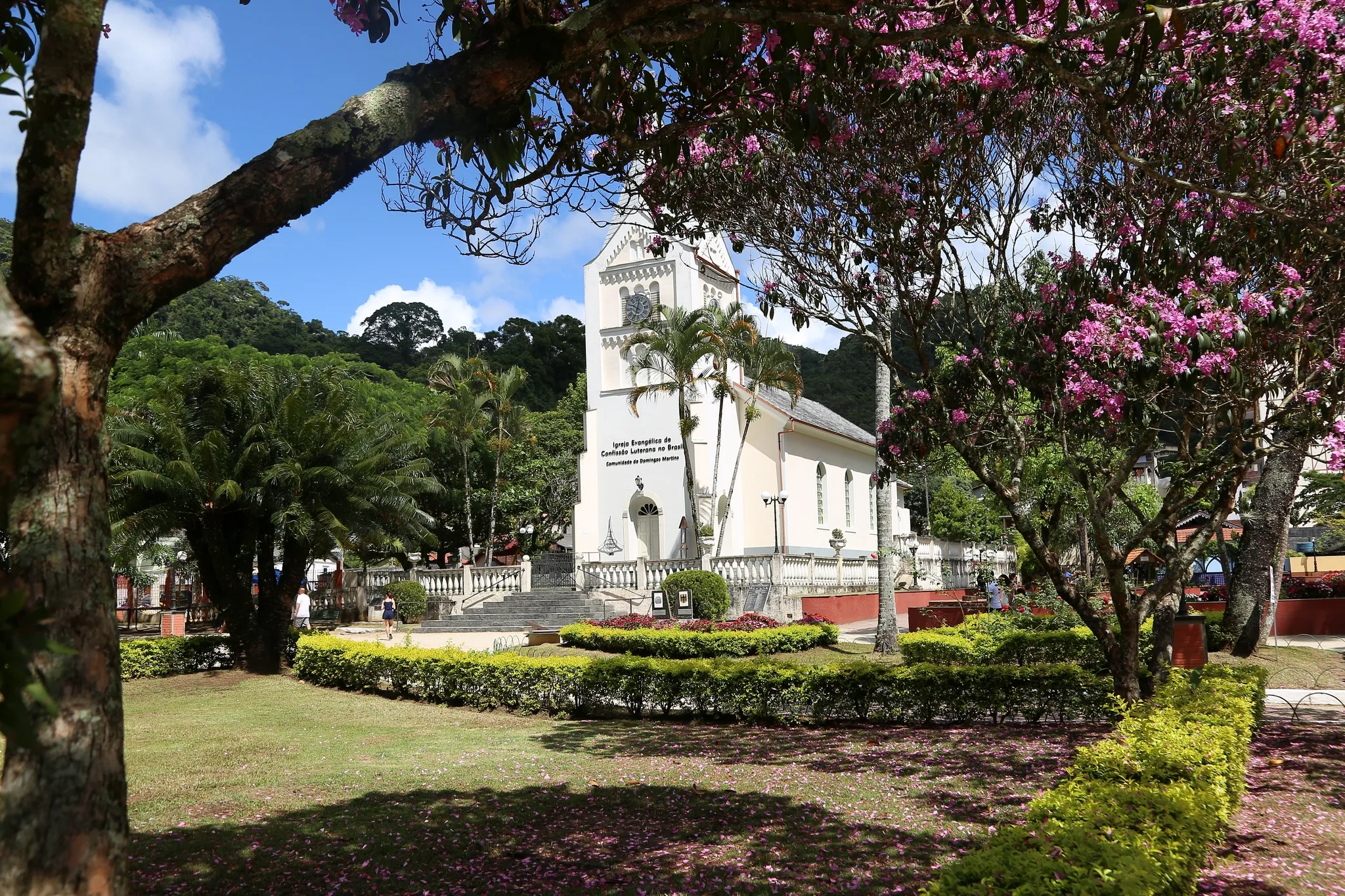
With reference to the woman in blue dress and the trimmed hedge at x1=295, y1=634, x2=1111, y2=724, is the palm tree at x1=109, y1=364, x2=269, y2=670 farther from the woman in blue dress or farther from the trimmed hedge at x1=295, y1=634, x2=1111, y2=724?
the woman in blue dress

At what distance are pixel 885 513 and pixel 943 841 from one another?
1480 centimetres

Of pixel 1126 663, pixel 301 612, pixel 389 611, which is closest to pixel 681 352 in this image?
pixel 389 611

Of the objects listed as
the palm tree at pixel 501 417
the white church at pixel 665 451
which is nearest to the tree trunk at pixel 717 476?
the white church at pixel 665 451

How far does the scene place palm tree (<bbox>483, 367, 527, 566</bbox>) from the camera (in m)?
41.0

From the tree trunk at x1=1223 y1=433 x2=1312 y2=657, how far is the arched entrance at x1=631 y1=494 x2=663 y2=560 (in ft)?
70.8

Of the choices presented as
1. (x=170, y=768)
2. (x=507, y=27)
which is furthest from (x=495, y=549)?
(x=507, y=27)

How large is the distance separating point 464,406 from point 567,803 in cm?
3335

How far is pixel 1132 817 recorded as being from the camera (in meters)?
5.07

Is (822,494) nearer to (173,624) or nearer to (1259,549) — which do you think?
(173,624)

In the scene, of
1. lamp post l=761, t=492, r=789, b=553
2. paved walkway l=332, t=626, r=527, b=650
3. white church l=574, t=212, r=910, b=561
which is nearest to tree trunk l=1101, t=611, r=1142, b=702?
paved walkway l=332, t=626, r=527, b=650

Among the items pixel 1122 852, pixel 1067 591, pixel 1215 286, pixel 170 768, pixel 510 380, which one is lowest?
pixel 170 768

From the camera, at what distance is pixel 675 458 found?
3550 centimetres

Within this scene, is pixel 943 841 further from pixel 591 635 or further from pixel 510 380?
pixel 510 380

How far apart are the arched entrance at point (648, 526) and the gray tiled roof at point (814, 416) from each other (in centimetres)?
600
